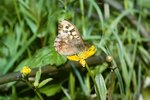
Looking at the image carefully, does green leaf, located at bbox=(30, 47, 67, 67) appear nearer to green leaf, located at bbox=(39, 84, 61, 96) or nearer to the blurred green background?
the blurred green background

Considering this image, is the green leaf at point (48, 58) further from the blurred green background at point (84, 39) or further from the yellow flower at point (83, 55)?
the yellow flower at point (83, 55)

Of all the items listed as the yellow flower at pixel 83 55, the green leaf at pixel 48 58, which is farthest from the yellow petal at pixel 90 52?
→ the green leaf at pixel 48 58

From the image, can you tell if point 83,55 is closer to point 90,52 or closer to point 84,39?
point 90,52

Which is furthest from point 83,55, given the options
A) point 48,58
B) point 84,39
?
point 84,39

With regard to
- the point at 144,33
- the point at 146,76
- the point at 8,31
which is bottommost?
the point at 146,76

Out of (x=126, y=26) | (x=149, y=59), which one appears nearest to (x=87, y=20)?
(x=126, y=26)

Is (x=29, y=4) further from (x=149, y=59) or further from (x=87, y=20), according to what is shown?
(x=149, y=59)
